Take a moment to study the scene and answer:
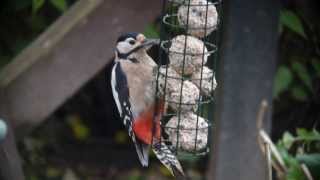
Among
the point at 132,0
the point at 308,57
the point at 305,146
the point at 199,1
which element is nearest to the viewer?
the point at 199,1

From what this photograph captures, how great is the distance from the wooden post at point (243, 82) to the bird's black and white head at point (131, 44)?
26.5 inches

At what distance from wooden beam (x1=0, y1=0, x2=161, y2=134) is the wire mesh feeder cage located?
567mm

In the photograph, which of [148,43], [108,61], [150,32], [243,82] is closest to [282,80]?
[243,82]

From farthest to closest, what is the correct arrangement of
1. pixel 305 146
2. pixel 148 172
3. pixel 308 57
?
pixel 148 172 < pixel 308 57 < pixel 305 146

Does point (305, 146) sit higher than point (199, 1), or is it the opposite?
point (199, 1)

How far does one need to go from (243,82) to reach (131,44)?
0.80 metres

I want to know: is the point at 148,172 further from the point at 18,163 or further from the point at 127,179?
the point at 18,163

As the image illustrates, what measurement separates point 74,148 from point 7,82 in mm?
1776

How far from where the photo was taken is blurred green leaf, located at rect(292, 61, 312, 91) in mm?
4355

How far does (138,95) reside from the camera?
303 centimetres

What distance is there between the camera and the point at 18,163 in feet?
11.7

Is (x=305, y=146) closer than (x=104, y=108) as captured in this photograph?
Yes

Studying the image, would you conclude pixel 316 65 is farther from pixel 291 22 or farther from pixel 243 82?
pixel 243 82

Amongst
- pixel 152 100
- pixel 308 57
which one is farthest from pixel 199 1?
pixel 308 57
